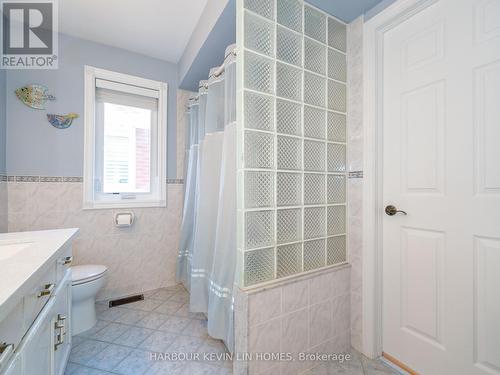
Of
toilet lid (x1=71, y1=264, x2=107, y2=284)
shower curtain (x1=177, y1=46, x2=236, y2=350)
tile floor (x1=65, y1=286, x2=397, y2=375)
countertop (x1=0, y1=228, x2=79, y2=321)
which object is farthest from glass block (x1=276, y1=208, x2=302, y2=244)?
toilet lid (x1=71, y1=264, x2=107, y2=284)

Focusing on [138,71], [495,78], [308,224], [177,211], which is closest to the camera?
[495,78]

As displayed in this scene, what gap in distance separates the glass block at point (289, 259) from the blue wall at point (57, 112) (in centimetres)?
191

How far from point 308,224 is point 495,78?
1.08m

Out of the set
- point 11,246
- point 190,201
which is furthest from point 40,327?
point 190,201

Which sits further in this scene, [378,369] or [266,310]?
[378,369]

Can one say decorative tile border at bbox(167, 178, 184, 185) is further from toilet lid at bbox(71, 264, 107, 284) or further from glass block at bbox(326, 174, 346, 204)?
glass block at bbox(326, 174, 346, 204)

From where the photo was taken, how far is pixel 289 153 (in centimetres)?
131

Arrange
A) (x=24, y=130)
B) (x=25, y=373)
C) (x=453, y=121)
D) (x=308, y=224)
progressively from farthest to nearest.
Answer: (x=24, y=130) → (x=308, y=224) → (x=453, y=121) → (x=25, y=373)

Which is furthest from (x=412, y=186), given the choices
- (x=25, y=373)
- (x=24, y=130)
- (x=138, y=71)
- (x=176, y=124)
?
(x=24, y=130)

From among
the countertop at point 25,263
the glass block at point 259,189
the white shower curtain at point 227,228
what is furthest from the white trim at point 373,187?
the countertop at point 25,263

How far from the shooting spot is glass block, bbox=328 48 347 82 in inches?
58.2

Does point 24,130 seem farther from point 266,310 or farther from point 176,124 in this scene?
point 266,310

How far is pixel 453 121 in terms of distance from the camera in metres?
1.13

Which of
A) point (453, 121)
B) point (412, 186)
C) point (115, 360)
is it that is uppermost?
point (453, 121)
